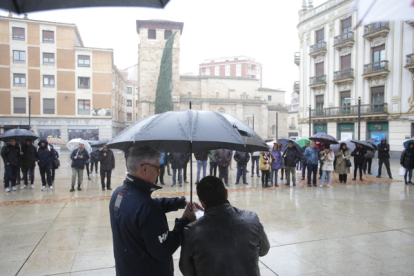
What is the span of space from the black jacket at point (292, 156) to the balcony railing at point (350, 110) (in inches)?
832

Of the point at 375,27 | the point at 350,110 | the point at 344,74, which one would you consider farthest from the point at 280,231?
the point at 344,74

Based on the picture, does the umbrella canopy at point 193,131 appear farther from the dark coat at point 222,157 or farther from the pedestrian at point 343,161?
the pedestrian at point 343,161

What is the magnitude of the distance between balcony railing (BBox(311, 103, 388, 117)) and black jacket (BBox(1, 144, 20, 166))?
94.7 ft

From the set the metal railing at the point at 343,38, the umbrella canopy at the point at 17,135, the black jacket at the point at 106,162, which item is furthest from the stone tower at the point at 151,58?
the black jacket at the point at 106,162

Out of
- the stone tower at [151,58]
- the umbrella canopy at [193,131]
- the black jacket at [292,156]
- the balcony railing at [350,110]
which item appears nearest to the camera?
the umbrella canopy at [193,131]

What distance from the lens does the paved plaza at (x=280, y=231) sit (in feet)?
13.5

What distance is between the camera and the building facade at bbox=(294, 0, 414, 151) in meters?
25.9

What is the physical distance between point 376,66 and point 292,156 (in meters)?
22.8

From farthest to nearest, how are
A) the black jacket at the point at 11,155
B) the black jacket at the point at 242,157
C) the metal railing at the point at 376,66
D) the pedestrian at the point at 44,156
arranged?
the metal railing at the point at 376,66, the black jacket at the point at 242,157, the pedestrian at the point at 44,156, the black jacket at the point at 11,155

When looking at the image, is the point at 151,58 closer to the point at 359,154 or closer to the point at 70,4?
the point at 359,154

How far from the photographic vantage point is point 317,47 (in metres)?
33.3

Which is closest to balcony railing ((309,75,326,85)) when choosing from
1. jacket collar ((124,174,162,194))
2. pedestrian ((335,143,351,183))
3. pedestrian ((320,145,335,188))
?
pedestrian ((335,143,351,183))

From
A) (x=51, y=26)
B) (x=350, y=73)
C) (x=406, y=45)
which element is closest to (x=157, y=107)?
(x=51, y=26)

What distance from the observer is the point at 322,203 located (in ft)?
25.9
